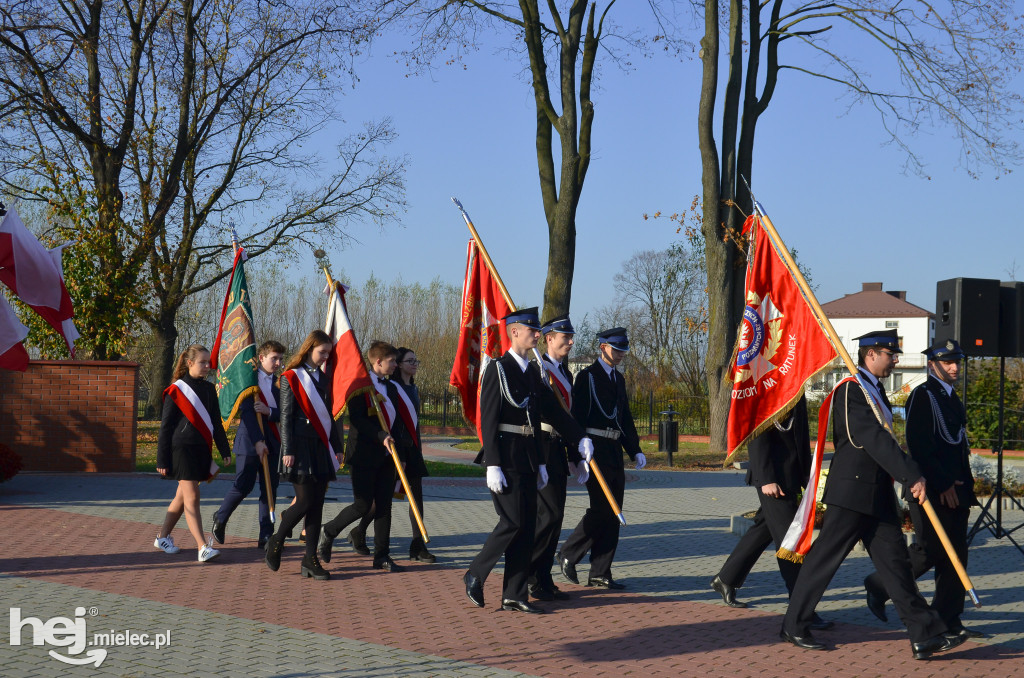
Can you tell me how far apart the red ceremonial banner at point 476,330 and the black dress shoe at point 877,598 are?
3598mm

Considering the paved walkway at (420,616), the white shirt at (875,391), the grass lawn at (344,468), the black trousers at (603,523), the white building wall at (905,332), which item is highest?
the white building wall at (905,332)

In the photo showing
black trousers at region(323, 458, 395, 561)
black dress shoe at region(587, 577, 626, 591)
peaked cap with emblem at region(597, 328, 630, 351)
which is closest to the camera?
black dress shoe at region(587, 577, 626, 591)

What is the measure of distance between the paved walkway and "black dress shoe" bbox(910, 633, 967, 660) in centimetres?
7

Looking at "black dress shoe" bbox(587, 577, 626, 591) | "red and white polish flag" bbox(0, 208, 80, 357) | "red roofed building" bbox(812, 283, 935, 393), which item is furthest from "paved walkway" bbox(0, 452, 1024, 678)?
"red roofed building" bbox(812, 283, 935, 393)

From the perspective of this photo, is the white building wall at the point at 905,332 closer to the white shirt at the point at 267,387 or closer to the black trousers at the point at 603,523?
the white shirt at the point at 267,387

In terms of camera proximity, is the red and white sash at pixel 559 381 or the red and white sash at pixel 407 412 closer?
the red and white sash at pixel 559 381

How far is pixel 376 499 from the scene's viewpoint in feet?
27.1

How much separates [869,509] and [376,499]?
405cm

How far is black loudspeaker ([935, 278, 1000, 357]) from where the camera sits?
9.52m

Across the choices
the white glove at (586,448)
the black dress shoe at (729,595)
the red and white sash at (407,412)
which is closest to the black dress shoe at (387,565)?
the red and white sash at (407,412)

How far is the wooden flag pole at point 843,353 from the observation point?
5.72 meters

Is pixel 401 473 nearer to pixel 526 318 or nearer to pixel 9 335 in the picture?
pixel 526 318

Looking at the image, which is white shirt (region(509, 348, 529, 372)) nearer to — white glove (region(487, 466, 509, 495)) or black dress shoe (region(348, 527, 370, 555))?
white glove (region(487, 466, 509, 495))

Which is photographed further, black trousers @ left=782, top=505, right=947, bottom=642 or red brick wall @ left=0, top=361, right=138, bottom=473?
red brick wall @ left=0, top=361, right=138, bottom=473
